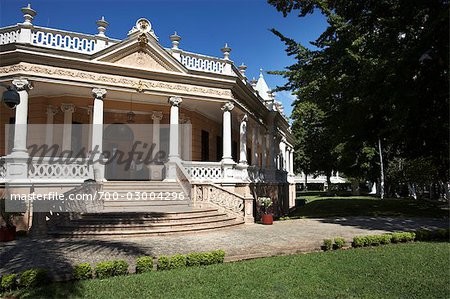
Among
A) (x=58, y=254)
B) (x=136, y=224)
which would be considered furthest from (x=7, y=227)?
(x=136, y=224)

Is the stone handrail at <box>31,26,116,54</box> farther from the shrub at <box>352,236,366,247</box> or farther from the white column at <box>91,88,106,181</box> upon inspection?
the shrub at <box>352,236,366,247</box>

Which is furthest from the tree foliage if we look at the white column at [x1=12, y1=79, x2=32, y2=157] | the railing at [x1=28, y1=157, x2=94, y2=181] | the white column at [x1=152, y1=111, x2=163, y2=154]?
the white column at [x1=12, y1=79, x2=32, y2=157]

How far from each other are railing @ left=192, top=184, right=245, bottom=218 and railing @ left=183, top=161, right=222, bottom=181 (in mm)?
1546

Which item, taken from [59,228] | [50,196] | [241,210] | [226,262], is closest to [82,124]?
[50,196]

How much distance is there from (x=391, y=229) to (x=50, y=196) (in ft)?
40.4

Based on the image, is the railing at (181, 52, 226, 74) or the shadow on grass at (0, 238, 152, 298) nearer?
the shadow on grass at (0, 238, 152, 298)

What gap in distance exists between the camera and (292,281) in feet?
18.5

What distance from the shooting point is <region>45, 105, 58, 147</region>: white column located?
50.4 ft

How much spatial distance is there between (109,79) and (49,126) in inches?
162

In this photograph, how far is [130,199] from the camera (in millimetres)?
12891

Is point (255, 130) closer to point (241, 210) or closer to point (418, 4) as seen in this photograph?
point (241, 210)

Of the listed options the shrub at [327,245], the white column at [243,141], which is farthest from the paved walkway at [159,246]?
the white column at [243,141]

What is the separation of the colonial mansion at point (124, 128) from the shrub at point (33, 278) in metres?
4.47

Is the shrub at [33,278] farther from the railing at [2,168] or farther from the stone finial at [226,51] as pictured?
the stone finial at [226,51]
